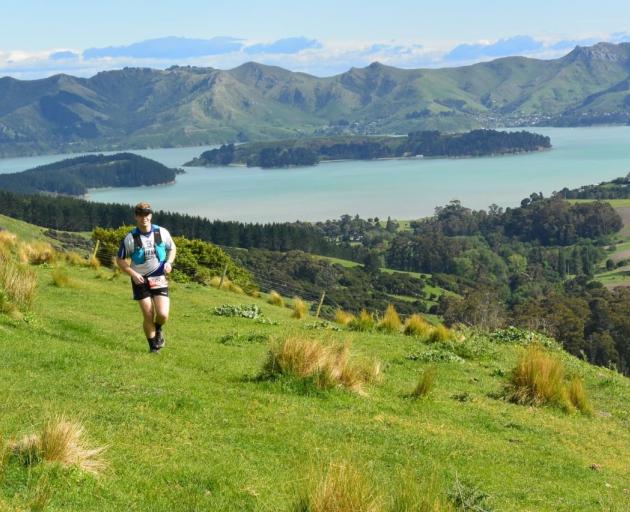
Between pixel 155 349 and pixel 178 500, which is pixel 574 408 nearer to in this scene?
pixel 155 349

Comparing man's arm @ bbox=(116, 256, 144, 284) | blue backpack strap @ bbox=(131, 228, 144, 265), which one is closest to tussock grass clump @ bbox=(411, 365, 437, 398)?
man's arm @ bbox=(116, 256, 144, 284)

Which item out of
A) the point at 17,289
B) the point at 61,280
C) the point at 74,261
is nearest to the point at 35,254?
the point at 74,261

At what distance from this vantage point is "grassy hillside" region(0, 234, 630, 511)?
18.3ft

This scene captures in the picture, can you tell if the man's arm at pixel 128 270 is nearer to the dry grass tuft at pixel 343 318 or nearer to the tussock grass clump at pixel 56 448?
the tussock grass clump at pixel 56 448

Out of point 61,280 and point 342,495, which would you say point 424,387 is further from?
point 61,280

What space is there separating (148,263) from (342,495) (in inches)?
256

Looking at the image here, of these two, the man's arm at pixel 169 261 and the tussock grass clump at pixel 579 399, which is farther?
the tussock grass clump at pixel 579 399

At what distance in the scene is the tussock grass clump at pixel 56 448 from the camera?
5.42m

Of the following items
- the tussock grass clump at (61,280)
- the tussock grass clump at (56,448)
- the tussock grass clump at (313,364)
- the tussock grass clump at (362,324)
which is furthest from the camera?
the tussock grass clump at (61,280)

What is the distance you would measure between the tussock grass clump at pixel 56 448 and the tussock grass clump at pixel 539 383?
23.1 feet

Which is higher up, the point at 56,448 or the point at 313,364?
the point at 56,448

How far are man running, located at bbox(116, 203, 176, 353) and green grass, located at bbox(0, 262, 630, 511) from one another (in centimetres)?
74

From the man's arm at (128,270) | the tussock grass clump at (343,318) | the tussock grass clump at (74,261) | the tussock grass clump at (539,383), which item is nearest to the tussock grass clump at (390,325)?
the tussock grass clump at (343,318)

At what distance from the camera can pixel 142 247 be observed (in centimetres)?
1041
